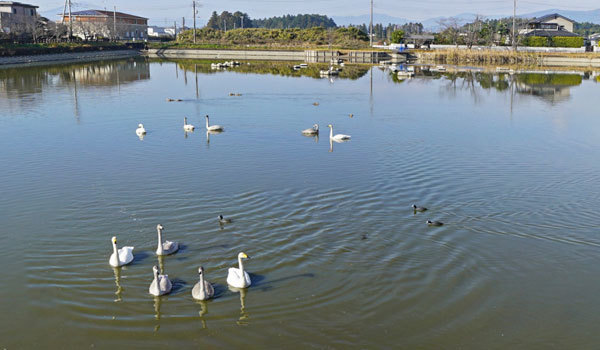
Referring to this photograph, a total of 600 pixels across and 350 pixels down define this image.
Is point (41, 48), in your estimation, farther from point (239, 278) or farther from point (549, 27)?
point (549, 27)

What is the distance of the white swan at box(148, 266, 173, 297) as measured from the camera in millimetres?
9961

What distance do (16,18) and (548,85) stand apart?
74.6 meters

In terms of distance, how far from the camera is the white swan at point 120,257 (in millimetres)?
10922

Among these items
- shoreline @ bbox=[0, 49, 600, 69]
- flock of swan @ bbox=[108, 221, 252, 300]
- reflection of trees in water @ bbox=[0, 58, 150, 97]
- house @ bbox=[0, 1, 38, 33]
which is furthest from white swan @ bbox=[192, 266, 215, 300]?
house @ bbox=[0, 1, 38, 33]

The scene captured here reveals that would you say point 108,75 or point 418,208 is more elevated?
point 108,75

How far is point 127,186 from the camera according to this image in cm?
1641

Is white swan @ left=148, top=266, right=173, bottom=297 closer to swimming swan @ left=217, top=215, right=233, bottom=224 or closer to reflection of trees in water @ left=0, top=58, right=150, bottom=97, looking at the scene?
swimming swan @ left=217, top=215, right=233, bottom=224

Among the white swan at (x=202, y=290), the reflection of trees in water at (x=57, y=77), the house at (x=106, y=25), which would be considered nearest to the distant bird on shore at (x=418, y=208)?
the white swan at (x=202, y=290)

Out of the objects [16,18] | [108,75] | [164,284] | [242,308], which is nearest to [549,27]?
[108,75]

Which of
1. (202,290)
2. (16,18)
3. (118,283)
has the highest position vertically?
(16,18)

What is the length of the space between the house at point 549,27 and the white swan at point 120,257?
3268 inches

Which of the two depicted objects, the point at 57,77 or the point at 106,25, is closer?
the point at 57,77

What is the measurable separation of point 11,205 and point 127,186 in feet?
10.2

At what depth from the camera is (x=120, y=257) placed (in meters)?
11.0
